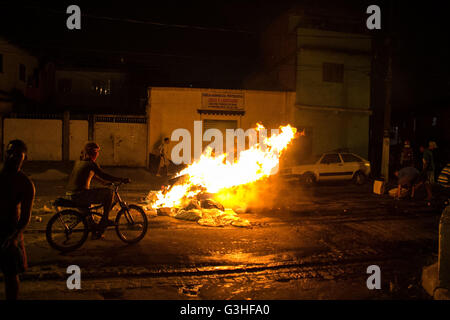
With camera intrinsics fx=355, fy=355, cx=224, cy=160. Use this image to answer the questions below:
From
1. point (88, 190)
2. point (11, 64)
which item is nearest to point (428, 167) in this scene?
point (88, 190)

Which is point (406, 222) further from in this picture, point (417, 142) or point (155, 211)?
point (417, 142)

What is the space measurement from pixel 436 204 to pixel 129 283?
10736 millimetres

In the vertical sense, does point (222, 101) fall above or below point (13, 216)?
above

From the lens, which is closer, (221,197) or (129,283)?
(129,283)

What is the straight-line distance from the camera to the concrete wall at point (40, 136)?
1902cm

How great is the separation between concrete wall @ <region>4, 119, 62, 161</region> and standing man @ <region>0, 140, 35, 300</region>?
16722 millimetres

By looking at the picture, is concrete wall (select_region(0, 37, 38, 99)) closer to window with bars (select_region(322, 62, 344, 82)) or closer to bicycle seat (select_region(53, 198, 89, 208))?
window with bars (select_region(322, 62, 344, 82))

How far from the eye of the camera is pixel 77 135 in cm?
1945

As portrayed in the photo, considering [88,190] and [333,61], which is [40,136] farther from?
[333,61]

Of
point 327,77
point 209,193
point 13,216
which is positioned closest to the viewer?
point 13,216

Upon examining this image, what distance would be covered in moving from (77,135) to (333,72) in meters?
15.8
